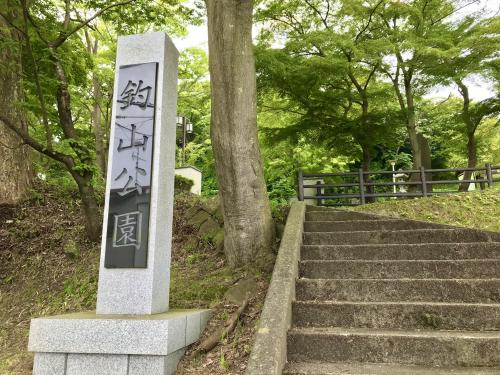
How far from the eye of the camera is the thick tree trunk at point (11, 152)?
7.92 meters

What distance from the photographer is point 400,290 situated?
4.09 metres

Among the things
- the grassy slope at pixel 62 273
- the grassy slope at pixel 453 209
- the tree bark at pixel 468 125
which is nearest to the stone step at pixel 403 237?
the grassy slope at pixel 62 273

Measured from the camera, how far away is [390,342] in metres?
3.29

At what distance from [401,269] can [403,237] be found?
1.20 metres

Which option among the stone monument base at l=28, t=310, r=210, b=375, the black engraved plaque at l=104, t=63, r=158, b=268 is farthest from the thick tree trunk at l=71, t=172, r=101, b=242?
the stone monument base at l=28, t=310, r=210, b=375

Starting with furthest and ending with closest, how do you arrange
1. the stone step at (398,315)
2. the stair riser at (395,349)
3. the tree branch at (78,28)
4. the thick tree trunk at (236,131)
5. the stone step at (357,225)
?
1. the tree branch at (78,28)
2. the stone step at (357,225)
3. the thick tree trunk at (236,131)
4. the stone step at (398,315)
5. the stair riser at (395,349)

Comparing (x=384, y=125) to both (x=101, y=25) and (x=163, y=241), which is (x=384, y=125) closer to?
(x=163, y=241)

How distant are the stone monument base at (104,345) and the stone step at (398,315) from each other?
1.30 meters

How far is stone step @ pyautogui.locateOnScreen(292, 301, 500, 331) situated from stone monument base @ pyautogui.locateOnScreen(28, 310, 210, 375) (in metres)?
1.30

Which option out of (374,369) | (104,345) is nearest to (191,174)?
(104,345)

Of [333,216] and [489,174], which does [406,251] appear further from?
[489,174]

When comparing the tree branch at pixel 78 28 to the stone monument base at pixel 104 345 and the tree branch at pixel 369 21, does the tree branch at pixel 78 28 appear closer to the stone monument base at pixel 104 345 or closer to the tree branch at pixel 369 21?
the stone monument base at pixel 104 345

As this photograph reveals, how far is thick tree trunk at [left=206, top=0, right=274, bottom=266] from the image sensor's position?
554 cm

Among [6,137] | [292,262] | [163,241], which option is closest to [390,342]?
[292,262]
